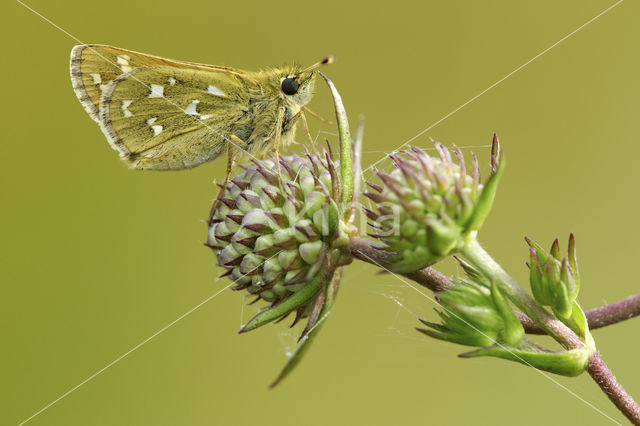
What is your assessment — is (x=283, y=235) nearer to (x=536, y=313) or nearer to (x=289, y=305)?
(x=289, y=305)

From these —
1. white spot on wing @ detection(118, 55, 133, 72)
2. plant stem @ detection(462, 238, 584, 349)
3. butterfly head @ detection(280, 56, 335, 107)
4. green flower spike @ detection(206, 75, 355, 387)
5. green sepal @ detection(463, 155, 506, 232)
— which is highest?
white spot on wing @ detection(118, 55, 133, 72)

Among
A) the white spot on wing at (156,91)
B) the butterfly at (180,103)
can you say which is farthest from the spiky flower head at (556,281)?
the white spot on wing at (156,91)

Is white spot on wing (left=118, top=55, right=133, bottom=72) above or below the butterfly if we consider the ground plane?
above

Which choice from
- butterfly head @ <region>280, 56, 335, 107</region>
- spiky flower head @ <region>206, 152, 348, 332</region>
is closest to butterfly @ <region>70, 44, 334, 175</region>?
butterfly head @ <region>280, 56, 335, 107</region>

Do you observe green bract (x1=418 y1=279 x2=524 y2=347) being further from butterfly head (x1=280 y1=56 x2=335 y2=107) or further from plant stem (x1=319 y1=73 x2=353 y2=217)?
butterfly head (x1=280 y1=56 x2=335 y2=107)

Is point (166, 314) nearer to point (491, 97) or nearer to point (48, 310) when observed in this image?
point (48, 310)
